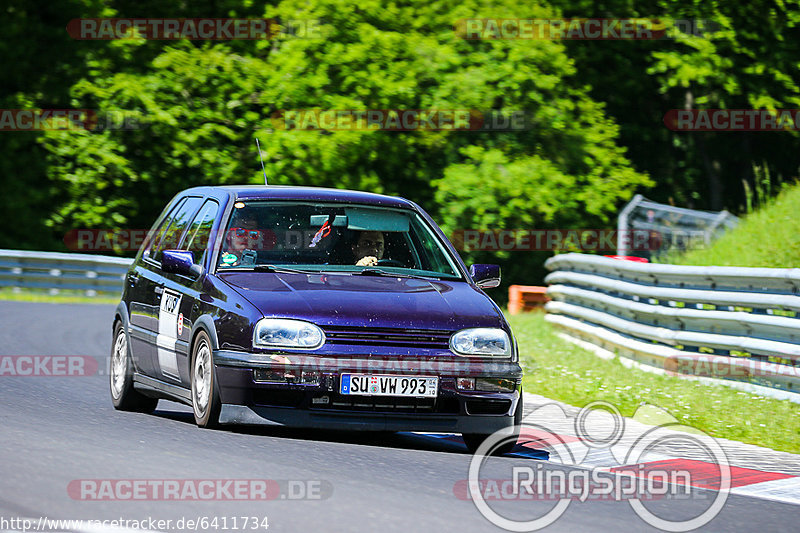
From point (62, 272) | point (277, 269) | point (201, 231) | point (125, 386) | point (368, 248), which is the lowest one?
point (62, 272)

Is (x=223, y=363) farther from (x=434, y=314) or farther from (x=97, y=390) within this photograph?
(x=97, y=390)

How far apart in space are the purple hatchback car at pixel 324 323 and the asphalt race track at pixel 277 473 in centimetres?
27

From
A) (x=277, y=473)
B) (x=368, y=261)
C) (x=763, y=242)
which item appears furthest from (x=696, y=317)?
(x=277, y=473)

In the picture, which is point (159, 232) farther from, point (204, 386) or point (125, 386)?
point (204, 386)

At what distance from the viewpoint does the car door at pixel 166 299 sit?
934 centimetres

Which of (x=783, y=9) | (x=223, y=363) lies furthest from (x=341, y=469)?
(x=783, y=9)

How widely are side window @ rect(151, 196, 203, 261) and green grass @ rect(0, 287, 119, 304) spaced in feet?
57.8

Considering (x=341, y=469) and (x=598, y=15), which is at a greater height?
(x=598, y=15)

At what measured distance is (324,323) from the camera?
824 centimetres

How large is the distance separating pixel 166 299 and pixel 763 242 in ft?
29.5

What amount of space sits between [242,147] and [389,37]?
4.33 meters

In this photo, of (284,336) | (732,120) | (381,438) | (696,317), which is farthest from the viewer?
(732,120)

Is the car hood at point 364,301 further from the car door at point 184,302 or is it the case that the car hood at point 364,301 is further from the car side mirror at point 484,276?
the car side mirror at point 484,276

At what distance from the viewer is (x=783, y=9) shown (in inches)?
1282
